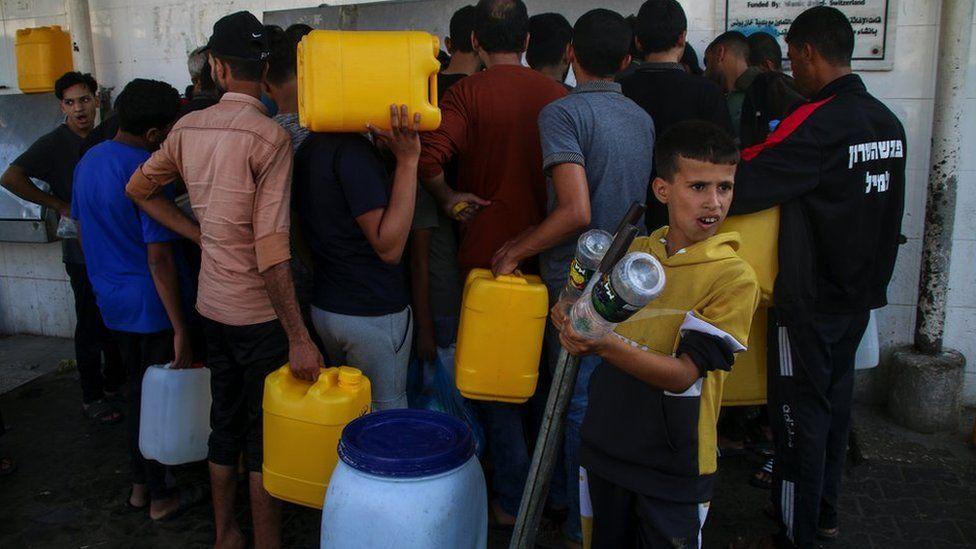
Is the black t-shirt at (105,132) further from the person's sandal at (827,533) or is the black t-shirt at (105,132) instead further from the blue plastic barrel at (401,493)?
the person's sandal at (827,533)

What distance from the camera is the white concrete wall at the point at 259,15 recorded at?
429 cm

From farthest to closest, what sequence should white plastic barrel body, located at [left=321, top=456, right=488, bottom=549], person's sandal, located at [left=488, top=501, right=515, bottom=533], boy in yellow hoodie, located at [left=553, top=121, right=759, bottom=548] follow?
1. person's sandal, located at [left=488, top=501, right=515, bottom=533]
2. white plastic barrel body, located at [left=321, top=456, right=488, bottom=549]
3. boy in yellow hoodie, located at [left=553, top=121, right=759, bottom=548]

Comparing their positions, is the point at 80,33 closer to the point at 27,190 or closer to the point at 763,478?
the point at 27,190

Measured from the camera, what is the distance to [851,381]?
3180 mm

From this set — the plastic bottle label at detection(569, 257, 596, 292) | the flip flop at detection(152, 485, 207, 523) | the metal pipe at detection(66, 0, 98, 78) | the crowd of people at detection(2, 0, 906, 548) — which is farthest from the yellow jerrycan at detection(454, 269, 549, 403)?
the metal pipe at detection(66, 0, 98, 78)

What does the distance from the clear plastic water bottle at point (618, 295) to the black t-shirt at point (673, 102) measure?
59.5 inches

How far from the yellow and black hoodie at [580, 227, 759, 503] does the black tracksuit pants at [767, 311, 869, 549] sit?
2.73ft

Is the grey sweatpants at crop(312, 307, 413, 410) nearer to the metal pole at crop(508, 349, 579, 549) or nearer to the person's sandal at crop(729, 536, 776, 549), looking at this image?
the metal pole at crop(508, 349, 579, 549)

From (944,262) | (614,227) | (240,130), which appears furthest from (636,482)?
(944,262)

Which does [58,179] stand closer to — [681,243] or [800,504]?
[681,243]

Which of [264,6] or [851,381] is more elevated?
[264,6]

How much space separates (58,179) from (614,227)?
3574 mm

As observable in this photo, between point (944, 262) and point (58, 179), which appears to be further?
point (58, 179)

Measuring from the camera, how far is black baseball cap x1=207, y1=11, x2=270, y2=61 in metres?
2.77
